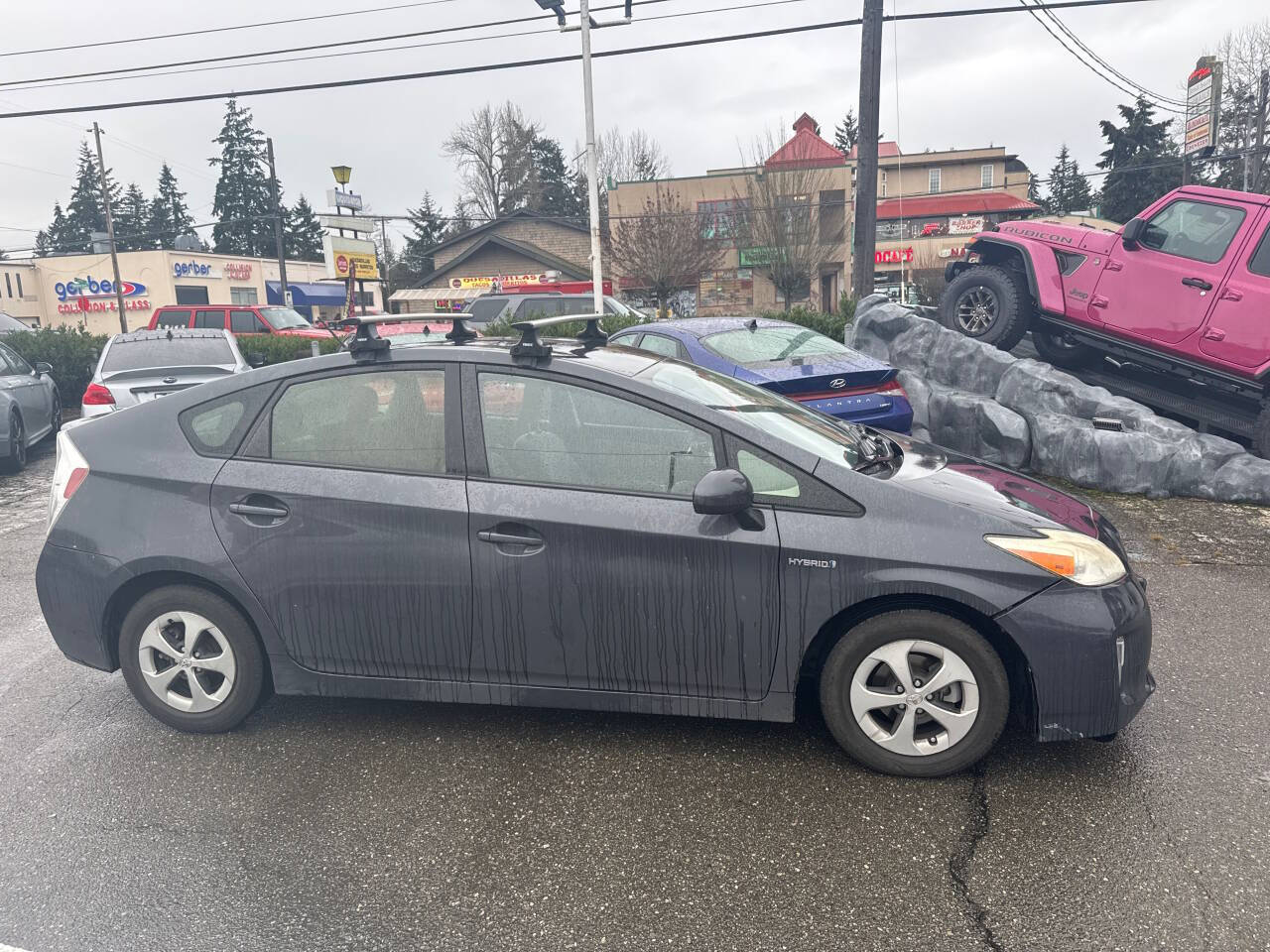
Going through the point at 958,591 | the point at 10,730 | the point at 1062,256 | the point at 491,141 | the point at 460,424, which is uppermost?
the point at 491,141

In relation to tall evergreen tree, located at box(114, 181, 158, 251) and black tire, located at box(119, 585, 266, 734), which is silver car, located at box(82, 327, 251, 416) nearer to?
black tire, located at box(119, 585, 266, 734)

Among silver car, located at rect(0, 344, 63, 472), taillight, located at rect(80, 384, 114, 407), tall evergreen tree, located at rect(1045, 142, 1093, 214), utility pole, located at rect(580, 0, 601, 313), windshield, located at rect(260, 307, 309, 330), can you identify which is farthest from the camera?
tall evergreen tree, located at rect(1045, 142, 1093, 214)

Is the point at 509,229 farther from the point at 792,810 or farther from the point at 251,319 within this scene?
the point at 792,810

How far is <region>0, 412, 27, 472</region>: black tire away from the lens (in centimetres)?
1020

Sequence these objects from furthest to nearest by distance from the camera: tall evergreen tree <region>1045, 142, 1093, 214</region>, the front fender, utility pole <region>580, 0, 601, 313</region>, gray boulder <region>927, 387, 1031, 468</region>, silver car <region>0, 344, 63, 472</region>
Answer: tall evergreen tree <region>1045, 142, 1093, 214</region>, utility pole <region>580, 0, 601, 313</region>, silver car <region>0, 344, 63, 472</region>, the front fender, gray boulder <region>927, 387, 1031, 468</region>

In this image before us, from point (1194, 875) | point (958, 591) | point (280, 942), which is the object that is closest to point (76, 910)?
point (280, 942)

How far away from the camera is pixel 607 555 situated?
333cm

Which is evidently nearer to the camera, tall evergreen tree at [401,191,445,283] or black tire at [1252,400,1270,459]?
black tire at [1252,400,1270,459]

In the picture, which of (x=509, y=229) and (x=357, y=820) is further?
(x=509, y=229)

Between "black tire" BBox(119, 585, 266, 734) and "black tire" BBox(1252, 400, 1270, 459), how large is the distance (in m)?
8.46

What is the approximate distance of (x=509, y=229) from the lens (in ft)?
135

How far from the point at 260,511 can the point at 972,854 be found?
282 centimetres

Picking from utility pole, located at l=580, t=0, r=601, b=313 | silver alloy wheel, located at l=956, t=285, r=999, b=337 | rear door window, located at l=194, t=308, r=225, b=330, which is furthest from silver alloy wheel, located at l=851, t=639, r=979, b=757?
rear door window, located at l=194, t=308, r=225, b=330

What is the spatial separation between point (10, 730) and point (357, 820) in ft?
6.22
